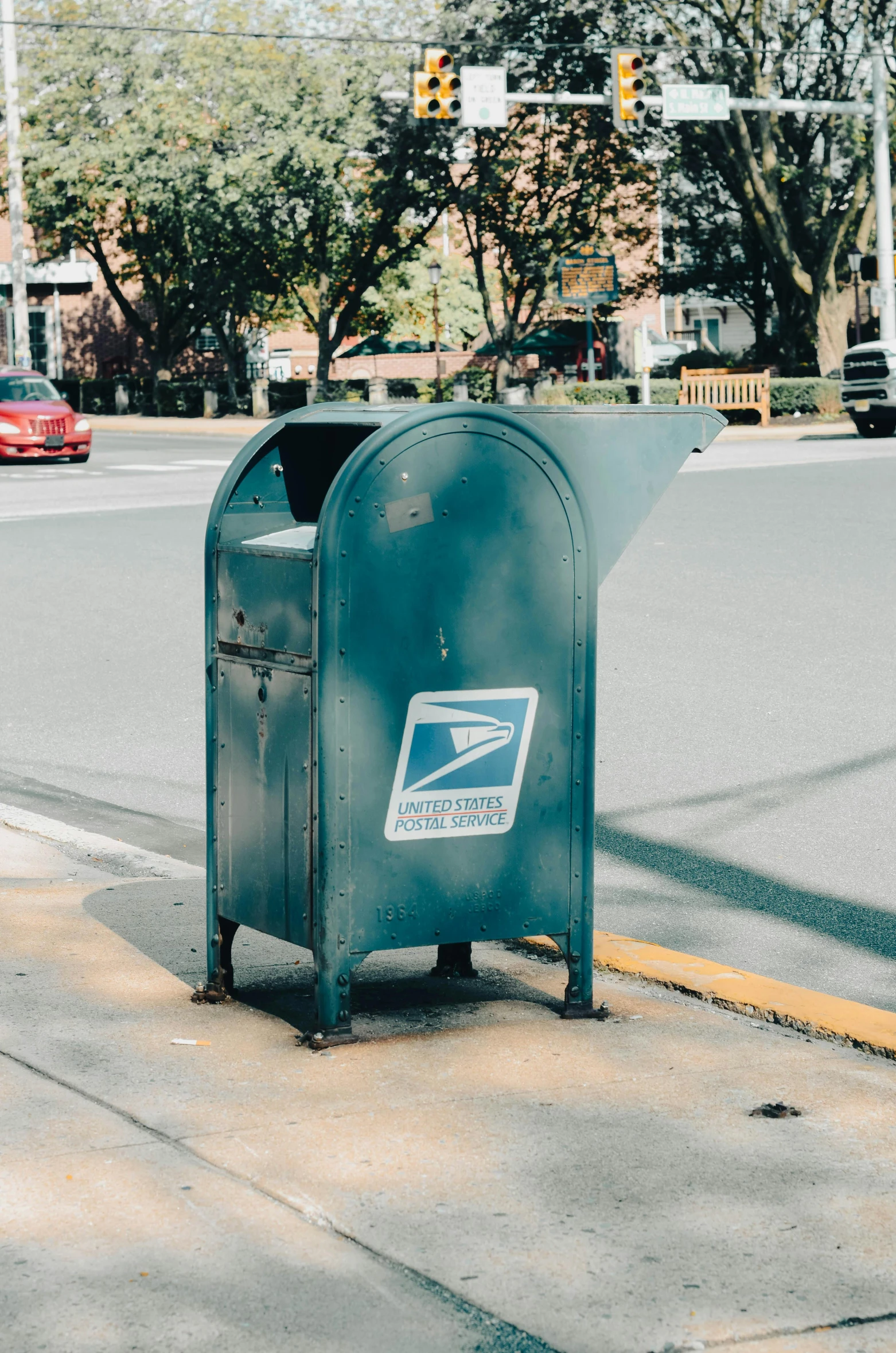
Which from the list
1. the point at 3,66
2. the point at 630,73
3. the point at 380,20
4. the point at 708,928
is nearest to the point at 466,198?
the point at 380,20

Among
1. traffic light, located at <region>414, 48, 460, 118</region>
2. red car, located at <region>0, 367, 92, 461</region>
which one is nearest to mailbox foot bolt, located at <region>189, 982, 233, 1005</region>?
traffic light, located at <region>414, 48, 460, 118</region>

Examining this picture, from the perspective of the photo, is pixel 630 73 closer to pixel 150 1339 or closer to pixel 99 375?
pixel 150 1339

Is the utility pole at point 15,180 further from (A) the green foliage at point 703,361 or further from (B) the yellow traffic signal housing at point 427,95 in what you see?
(B) the yellow traffic signal housing at point 427,95

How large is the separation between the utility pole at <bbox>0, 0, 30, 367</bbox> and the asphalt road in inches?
1084

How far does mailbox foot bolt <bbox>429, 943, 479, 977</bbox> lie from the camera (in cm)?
479

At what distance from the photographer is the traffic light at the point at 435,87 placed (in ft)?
76.3

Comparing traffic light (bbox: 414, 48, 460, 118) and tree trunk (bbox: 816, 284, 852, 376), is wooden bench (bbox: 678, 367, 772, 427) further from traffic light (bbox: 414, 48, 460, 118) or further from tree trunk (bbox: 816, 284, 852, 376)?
traffic light (bbox: 414, 48, 460, 118)

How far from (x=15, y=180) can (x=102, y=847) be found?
39.4 meters

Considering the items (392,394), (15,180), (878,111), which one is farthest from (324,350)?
(878,111)

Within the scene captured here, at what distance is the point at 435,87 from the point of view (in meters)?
23.3

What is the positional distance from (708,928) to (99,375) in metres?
57.6

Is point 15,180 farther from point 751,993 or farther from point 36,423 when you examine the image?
point 751,993

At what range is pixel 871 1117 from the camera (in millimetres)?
3742

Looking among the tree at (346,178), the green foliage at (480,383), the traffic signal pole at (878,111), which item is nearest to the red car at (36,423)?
the traffic signal pole at (878,111)
